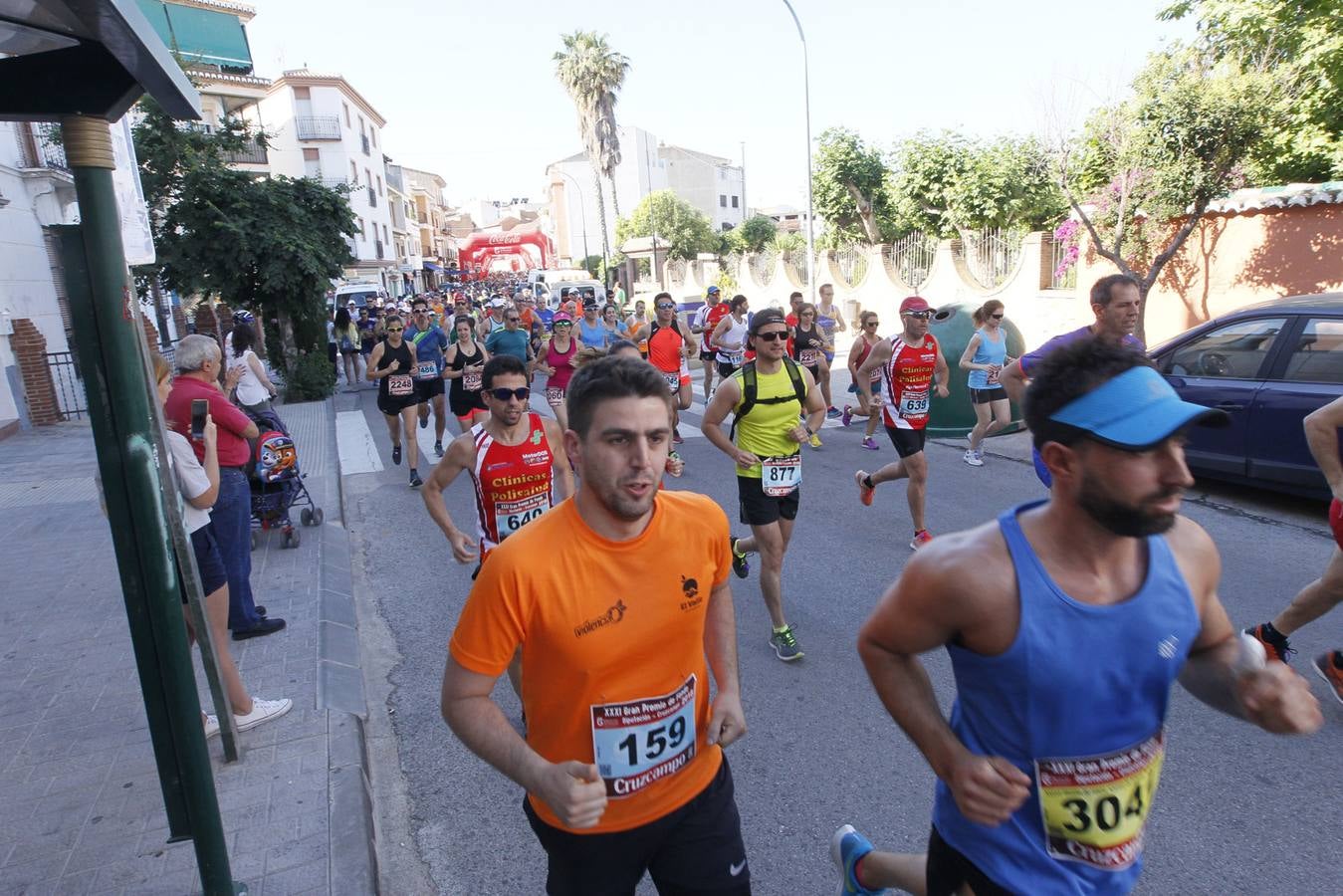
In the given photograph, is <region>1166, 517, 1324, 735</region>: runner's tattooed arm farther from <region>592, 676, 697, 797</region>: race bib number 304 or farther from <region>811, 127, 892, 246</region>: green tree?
<region>811, 127, 892, 246</region>: green tree

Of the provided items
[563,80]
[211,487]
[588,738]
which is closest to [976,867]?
[588,738]

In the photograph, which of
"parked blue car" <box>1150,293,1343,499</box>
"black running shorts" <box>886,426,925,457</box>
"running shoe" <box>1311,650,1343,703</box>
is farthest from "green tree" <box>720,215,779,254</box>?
"running shoe" <box>1311,650,1343,703</box>

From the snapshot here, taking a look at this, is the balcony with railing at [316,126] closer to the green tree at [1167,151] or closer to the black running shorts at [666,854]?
the green tree at [1167,151]

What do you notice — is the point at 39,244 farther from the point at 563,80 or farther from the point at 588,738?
the point at 563,80

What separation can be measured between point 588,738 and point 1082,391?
1330mm

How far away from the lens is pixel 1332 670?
397 cm

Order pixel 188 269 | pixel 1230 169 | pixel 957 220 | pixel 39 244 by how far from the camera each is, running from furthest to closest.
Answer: pixel 957 220
pixel 39 244
pixel 188 269
pixel 1230 169

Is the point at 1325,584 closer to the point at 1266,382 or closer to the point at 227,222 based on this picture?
the point at 1266,382

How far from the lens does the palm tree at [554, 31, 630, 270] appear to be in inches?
1844

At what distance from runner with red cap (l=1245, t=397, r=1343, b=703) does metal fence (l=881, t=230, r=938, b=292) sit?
53.4ft

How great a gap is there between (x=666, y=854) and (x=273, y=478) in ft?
18.6

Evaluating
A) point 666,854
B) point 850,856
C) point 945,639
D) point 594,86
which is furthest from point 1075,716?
point 594,86

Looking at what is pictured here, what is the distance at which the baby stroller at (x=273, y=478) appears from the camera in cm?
687

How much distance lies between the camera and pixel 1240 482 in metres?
7.19
